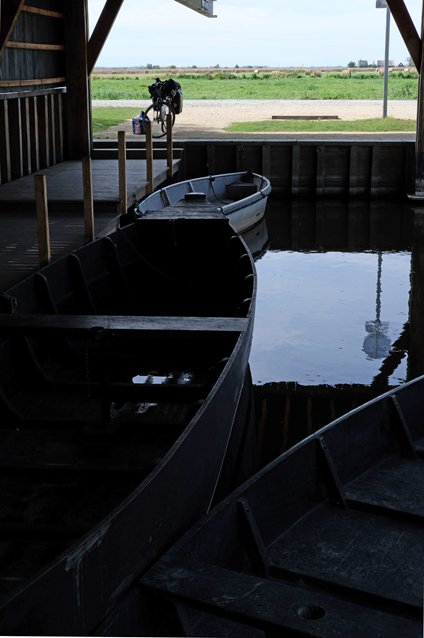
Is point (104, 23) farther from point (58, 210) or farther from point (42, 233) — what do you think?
point (42, 233)

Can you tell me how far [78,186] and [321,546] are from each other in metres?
11.9

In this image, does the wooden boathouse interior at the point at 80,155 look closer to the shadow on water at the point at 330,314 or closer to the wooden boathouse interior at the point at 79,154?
the wooden boathouse interior at the point at 79,154

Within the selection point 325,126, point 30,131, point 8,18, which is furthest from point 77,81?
point 325,126

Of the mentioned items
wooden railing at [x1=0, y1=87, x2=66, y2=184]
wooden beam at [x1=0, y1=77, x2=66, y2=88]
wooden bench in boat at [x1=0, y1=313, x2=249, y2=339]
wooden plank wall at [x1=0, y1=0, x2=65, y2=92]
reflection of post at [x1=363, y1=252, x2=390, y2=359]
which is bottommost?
reflection of post at [x1=363, y1=252, x2=390, y2=359]

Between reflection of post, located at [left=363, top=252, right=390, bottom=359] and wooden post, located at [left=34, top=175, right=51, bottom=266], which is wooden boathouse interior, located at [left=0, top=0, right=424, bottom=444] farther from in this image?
reflection of post, located at [left=363, top=252, right=390, bottom=359]

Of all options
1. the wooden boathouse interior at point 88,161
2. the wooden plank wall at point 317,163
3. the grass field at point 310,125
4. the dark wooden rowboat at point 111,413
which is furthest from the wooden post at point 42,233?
the grass field at point 310,125

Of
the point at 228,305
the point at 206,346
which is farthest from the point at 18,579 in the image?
the point at 228,305

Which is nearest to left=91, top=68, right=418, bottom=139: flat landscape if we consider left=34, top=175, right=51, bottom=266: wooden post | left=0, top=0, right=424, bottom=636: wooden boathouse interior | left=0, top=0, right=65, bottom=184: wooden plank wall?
left=0, top=0, right=424, bottom=636: wooden boathouse interior

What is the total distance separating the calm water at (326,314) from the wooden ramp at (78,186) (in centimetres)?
265

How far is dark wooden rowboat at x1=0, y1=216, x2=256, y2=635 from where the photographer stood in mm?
3354

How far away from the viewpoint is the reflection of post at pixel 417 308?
9.96 meters

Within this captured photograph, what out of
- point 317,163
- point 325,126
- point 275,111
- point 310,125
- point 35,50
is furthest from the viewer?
point 275,111

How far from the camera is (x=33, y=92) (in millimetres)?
16906

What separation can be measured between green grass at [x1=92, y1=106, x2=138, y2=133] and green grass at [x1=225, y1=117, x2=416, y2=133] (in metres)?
4.40
